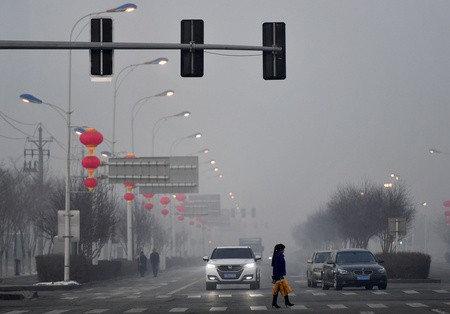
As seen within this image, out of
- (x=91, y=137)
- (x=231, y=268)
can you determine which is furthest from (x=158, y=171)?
(x=231, y=268)

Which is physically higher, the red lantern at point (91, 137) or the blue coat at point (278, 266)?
the red lantern at point (91, 137)


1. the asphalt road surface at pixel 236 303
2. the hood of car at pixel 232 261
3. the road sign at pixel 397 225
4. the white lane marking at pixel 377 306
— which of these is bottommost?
the asphalt road surface at pixel 236 303

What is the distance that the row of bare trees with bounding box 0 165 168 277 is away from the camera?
6981 cm

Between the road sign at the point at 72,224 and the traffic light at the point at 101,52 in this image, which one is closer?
the traffic light at the point at 101,52

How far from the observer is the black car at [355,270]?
46094 mm

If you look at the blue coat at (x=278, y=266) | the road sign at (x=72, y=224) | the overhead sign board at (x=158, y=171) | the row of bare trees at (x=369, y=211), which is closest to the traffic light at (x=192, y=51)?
the blue coat at (x=278, y=266)

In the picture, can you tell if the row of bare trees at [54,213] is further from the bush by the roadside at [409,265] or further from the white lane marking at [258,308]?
the white lane marking at [258,308]

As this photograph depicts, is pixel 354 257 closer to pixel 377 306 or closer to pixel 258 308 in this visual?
pixel 377 306

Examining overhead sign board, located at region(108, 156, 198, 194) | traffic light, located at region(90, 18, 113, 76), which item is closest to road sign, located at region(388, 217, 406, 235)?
overhead sign board, located at region(108, 156, 198, 194)

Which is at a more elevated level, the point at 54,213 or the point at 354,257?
the point at 54,213

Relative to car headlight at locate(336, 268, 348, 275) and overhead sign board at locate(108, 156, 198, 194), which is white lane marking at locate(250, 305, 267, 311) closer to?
car headlight at locate(336, 268, 348, 275)

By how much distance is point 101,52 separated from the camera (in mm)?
28109

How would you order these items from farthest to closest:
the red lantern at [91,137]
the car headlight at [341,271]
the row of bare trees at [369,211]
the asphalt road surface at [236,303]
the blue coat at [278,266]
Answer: the row of bare trees at [369,211]
the red lantern at [91,137]
the car headlight at [341,271]
the blue coat at [278,266]
the asphalt road surface at [236,303]

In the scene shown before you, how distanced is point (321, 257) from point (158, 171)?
16684mm
